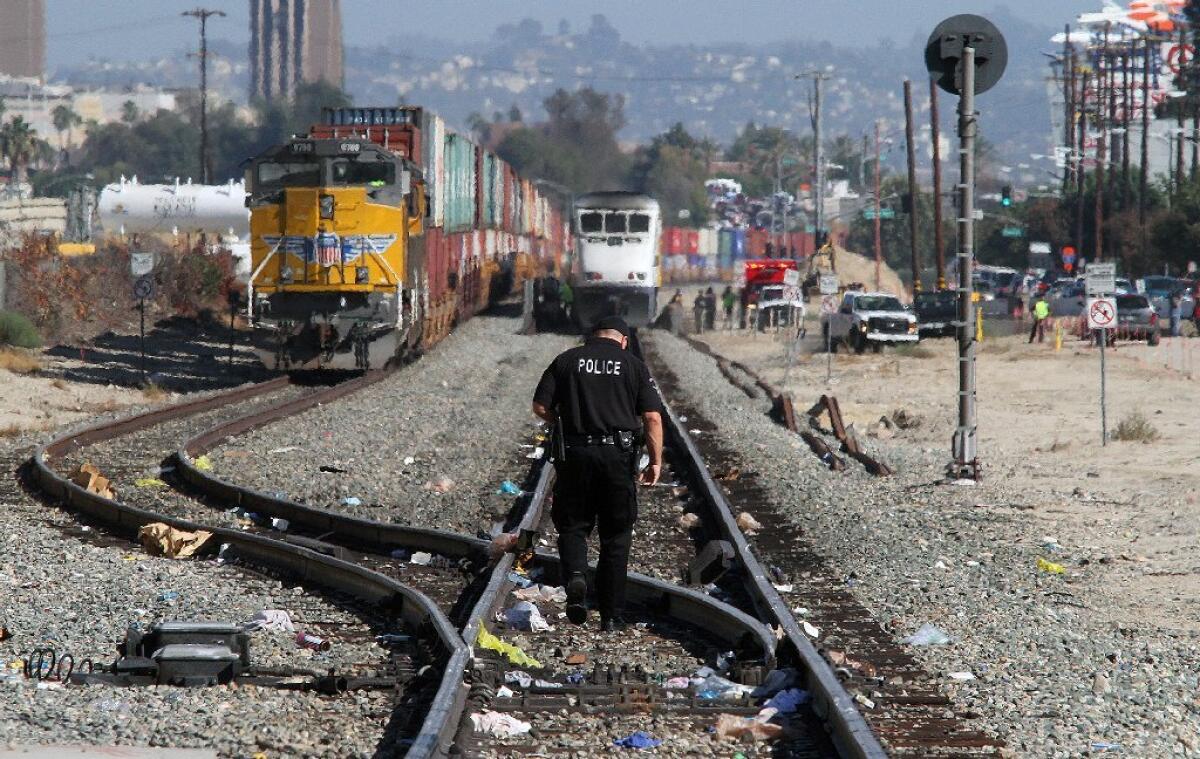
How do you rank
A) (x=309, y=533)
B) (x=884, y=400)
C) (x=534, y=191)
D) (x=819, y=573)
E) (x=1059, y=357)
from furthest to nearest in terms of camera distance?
(x=534, y=191) → (x=1059, y=357) → (x=884, y=400) → (x=309, y=533) → (x=819, y=573)

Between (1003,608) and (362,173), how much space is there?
17701 mm

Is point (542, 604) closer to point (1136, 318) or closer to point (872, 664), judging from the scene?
point (872, 664)

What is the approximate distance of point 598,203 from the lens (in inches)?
1706

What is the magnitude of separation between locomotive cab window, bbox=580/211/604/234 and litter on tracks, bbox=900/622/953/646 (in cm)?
3424

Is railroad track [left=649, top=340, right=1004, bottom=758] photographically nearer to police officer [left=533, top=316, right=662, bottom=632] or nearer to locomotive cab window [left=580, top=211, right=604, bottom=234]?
police officer [left=533, top=316, right=662, bottom=632]

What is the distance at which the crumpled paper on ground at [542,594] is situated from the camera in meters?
10.4

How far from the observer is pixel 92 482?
50.2ft

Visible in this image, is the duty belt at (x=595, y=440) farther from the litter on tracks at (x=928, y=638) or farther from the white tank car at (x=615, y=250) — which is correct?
the white tank car at (x=615, y=250)

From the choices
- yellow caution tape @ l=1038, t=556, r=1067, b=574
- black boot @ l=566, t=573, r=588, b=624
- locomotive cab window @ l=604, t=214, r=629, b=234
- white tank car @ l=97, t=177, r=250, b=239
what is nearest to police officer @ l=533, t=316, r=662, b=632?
black boot @ l=566, t=573, r=588, b=624

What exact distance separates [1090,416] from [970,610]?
18.4 m

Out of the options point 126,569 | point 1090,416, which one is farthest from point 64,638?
point 1090,416

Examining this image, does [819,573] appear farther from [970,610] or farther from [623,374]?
[623,374]

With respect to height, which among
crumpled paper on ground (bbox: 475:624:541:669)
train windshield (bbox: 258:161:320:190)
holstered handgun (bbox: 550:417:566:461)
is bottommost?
crumpled paper on ground (bbox: 475:624:541:669)

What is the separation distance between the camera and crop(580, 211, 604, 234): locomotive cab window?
43.2 metres
